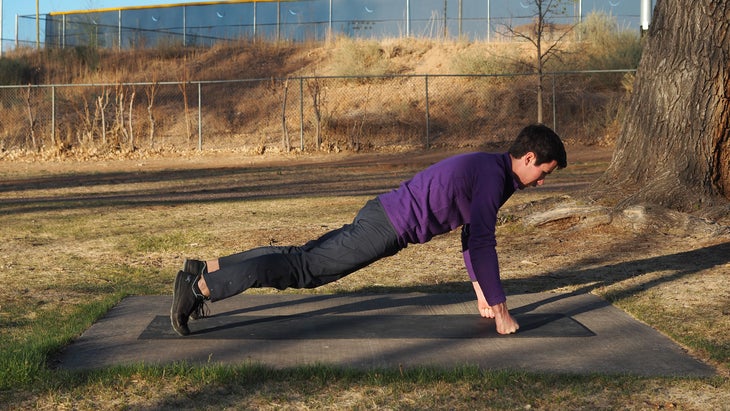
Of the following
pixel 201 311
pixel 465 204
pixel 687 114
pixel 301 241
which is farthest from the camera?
pixel 687 114

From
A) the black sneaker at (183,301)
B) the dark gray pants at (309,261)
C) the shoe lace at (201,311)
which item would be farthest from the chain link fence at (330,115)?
the black sneaker at (183,301)

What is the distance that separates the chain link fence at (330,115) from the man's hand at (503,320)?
19.8 metres

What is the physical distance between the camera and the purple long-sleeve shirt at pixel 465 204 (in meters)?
5.38

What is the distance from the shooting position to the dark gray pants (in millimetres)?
5355

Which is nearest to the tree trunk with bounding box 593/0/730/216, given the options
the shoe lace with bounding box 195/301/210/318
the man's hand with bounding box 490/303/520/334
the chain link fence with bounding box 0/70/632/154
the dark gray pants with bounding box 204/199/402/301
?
the man's hand with bounding box 490/303/520/334

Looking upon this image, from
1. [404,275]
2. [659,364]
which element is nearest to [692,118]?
[404,275]

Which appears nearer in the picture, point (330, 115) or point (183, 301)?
point (183, 301)

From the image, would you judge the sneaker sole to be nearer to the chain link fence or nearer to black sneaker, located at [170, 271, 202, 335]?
black sneaker, located at [170, 271, 202, 335]

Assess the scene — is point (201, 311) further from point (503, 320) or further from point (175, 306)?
point (503, 320)

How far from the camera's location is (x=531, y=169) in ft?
17.8

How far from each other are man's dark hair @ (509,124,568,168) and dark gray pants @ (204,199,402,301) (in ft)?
2.85

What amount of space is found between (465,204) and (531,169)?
42cm

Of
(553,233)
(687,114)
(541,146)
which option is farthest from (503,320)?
(687,114)

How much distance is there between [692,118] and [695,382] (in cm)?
589
